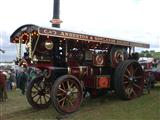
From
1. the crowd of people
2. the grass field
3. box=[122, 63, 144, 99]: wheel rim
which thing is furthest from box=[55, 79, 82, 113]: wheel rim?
box=[122, 63, 144, 99]: wheel rim

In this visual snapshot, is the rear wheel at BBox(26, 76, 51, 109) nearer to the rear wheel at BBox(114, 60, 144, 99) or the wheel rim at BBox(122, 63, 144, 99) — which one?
the rear wheel at BBox(114, 60, 144, 99)

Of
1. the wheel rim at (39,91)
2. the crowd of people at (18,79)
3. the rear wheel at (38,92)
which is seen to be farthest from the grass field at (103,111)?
the crowd of people at (18,79)

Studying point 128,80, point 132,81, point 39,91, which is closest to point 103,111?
point 39,91

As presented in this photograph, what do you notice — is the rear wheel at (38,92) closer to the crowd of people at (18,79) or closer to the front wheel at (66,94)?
the crowd of people at (18,79)

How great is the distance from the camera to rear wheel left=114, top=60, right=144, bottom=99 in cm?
1299

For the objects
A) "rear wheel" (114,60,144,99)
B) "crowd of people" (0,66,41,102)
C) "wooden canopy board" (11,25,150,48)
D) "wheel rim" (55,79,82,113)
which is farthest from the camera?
"crowd of people" (0,66,41,102)

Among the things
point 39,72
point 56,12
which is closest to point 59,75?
point 39,72

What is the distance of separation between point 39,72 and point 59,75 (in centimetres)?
79

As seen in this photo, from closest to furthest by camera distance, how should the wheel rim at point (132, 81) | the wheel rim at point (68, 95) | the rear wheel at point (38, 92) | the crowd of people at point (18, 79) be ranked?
the wheel rim at point (68, 95) < the rear wheel at point (38, 92) < the wheel rim at point (132, 81) < the crowd of people at point (18, 79)

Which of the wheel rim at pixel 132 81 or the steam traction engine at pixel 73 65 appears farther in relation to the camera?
the wheel rim at pixel 132 81

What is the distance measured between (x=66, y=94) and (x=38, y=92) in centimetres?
155

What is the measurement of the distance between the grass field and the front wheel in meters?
0.24

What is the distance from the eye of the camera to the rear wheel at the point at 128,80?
12992 millimetres

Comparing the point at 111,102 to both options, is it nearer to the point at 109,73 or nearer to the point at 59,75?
the point at 109,73
